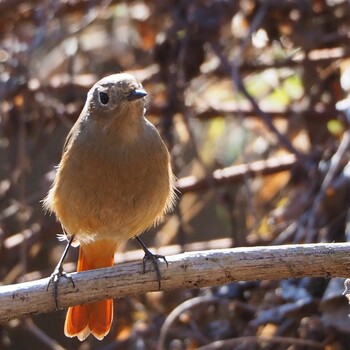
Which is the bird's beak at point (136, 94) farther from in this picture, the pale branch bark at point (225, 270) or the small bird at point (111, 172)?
the pale branch bark at point (225, 270)

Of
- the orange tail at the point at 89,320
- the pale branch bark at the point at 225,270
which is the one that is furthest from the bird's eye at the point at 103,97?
the pale branch bark at the point at 225,270

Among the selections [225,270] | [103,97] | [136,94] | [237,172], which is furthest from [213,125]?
[225,270]

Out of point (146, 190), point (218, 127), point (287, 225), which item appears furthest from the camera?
point (218, 127)

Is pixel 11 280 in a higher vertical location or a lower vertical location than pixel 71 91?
lower

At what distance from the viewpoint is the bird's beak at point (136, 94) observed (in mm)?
4141

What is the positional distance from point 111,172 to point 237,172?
1.52 metres

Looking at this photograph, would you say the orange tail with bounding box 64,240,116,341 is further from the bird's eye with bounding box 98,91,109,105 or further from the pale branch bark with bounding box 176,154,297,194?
the pale branch bark with bounding box 176,154,297,194

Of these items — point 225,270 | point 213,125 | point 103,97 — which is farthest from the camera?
point 213,125

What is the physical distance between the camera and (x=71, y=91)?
5.86 metres

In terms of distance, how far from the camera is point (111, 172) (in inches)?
167

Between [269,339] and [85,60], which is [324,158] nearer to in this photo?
[269,339]

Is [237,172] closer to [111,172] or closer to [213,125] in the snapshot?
[213,125]

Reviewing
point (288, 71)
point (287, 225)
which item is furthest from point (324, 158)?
Result: point (288, 71)

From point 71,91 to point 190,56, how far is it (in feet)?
3.01
